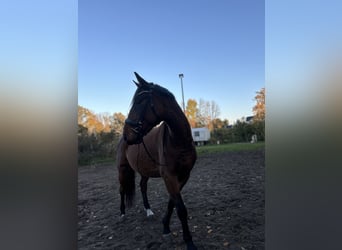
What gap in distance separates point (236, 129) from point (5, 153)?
130cm

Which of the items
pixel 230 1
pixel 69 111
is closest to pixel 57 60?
pixel 69 111

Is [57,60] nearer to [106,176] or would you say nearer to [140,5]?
[140,5]

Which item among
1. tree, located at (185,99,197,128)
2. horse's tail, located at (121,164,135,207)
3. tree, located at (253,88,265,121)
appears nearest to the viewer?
tree, located at (253,88,265,121)

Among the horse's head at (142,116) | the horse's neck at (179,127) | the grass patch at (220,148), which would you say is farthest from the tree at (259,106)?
the horse's head at (142,116)

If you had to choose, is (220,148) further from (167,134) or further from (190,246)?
(190,246)

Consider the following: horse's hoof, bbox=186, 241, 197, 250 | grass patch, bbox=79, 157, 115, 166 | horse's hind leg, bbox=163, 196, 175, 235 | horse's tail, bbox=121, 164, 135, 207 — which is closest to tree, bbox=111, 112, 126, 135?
grass patch, bbox=79, 157, 115, 166

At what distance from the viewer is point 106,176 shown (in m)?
1.70

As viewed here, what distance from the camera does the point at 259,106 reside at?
1387mm

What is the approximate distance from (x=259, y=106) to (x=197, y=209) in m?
0.76

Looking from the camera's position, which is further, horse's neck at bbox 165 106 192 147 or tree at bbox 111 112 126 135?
tree at bbox 111 112 126 135

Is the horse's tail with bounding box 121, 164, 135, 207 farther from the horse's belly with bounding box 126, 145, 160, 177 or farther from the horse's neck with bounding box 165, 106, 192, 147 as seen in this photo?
the horse's neck with bounding box 165, 106, 192, 147

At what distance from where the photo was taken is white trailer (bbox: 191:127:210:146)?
1.50 metres

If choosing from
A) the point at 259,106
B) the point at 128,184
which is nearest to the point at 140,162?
the point at 128,184

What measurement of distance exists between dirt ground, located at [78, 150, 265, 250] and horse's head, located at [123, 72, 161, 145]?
0.39 m
